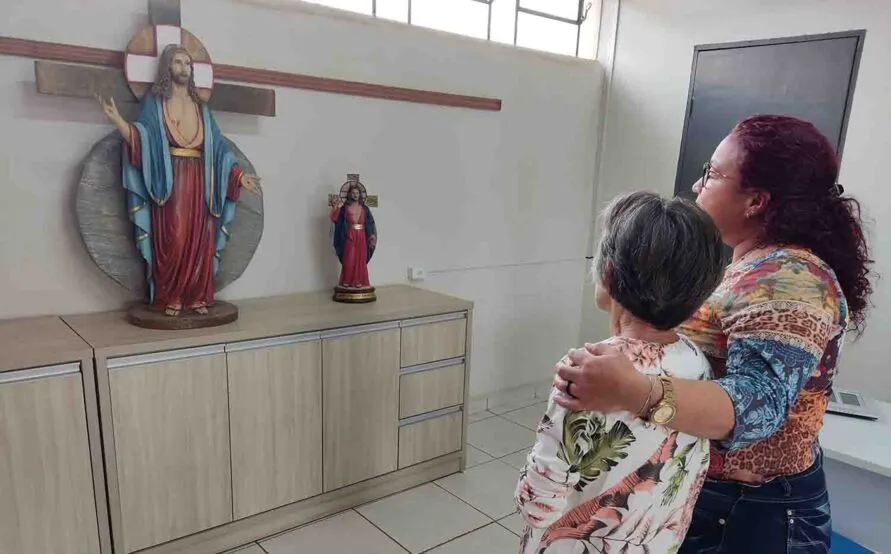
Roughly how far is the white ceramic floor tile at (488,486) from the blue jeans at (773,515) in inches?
61.7

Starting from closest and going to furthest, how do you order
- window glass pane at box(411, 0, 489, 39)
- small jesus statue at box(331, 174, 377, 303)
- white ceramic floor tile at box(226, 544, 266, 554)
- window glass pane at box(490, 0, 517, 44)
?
white ceramic floor tile at box(226, 544, 266, 554)
small jesus statue at box(331, 174, 377, 303)
window glass pane at box(411, 0, 489, 39)
window glass pane at box(490, 0, 517, 44)

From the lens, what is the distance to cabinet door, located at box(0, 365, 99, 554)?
173cm

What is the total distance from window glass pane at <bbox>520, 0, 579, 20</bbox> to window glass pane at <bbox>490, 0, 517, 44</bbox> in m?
0.11

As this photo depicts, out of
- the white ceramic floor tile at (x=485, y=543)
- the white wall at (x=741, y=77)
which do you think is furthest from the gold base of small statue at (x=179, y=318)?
the white wall at (x=741, y=77)

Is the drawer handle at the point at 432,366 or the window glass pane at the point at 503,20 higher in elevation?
the window glass pane at the point at 503,20

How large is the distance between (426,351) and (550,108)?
192 cm

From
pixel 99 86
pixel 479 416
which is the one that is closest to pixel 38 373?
→ pixel 99 86

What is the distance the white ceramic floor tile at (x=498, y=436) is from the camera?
324cm

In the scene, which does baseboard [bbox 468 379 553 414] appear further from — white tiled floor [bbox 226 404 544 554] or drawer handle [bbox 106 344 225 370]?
drawer handle [bbox 106 344 225 370]

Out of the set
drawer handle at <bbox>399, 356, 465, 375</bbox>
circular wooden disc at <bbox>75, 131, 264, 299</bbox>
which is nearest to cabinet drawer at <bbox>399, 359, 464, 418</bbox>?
drawer handle at <bbox>399, 356, 465, 375</bbox>

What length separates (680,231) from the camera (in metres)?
0.96

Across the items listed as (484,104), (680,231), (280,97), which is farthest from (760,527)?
(484,104)

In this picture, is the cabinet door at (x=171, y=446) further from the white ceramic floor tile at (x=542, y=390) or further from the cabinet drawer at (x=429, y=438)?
the white ceramic floor tile at (x=542, y=390)

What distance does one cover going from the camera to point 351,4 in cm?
291
